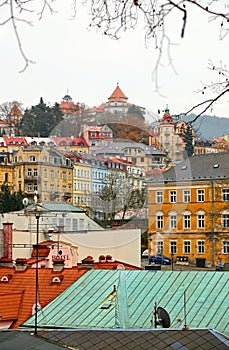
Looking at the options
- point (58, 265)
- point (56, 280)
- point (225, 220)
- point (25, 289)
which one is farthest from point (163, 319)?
point (225, 220)

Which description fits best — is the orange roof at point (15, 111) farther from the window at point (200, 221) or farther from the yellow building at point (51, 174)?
the yellow building at point (51, 174)

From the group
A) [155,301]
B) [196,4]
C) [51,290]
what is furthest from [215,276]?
[196,4]

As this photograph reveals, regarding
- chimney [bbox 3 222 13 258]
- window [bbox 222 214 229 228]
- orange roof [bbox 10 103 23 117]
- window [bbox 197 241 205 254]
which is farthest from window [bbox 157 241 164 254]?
orange roof [bbox 10 103 23 117]

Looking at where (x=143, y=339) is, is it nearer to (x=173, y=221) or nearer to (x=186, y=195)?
(x=173, y=221)

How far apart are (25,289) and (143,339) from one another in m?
8.91

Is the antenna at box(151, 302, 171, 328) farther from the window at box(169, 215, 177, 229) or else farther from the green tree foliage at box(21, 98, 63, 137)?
the green tree foliage at box(21, 98, 63, 137)

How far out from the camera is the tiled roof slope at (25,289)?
15.4 meters

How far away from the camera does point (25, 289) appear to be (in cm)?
1664

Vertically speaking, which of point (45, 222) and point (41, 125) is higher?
point (41, 125)

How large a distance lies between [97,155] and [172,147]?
3.30 metres

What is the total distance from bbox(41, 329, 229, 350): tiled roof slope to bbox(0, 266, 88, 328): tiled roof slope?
666 centimetres

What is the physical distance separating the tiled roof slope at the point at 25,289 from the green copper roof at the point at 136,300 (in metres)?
0.50

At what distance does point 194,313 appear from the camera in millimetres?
13250

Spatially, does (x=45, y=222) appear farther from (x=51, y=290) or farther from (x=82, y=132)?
(x=82, y=132)
